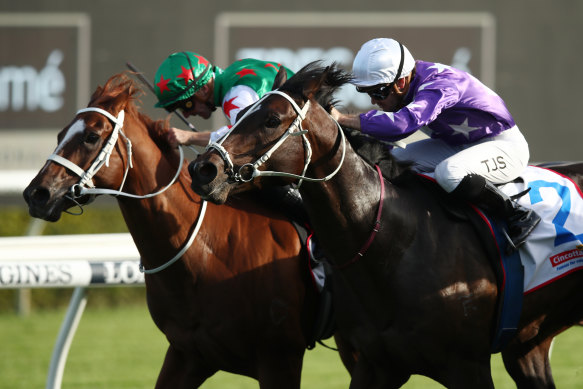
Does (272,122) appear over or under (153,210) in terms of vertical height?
over

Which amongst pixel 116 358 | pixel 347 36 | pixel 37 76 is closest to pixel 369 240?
pixel 116 358

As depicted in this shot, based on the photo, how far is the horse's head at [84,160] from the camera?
3229mm

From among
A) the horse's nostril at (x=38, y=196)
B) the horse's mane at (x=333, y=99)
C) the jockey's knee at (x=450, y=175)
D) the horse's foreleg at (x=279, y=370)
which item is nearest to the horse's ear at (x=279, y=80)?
the horse's mane at (x=333, y=99)

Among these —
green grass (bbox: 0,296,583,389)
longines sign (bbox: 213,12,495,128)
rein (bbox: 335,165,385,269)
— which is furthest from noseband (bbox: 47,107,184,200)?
longines sign (bbox: 213,12,495,128)

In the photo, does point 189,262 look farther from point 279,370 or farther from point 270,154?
point 270,154

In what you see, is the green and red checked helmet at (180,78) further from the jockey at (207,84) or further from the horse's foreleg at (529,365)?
the horse's foreleg at (529,365)

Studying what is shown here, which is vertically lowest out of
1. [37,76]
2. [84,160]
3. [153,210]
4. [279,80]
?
[37,76]

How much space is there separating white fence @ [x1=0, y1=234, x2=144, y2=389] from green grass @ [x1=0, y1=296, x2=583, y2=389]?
4.56 ft

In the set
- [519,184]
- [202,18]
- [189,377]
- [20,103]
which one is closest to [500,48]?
[202,18]

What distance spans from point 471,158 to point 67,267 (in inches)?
72.4

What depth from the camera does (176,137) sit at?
3.55 metres

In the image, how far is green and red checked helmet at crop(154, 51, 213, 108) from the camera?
3779 millimetres

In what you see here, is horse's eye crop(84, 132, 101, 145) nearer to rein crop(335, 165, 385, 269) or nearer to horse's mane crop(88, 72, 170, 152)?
horse's mane crop(88, 72, 170, 152)

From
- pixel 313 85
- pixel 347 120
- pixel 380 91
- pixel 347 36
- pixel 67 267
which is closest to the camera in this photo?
pixel 313 85
